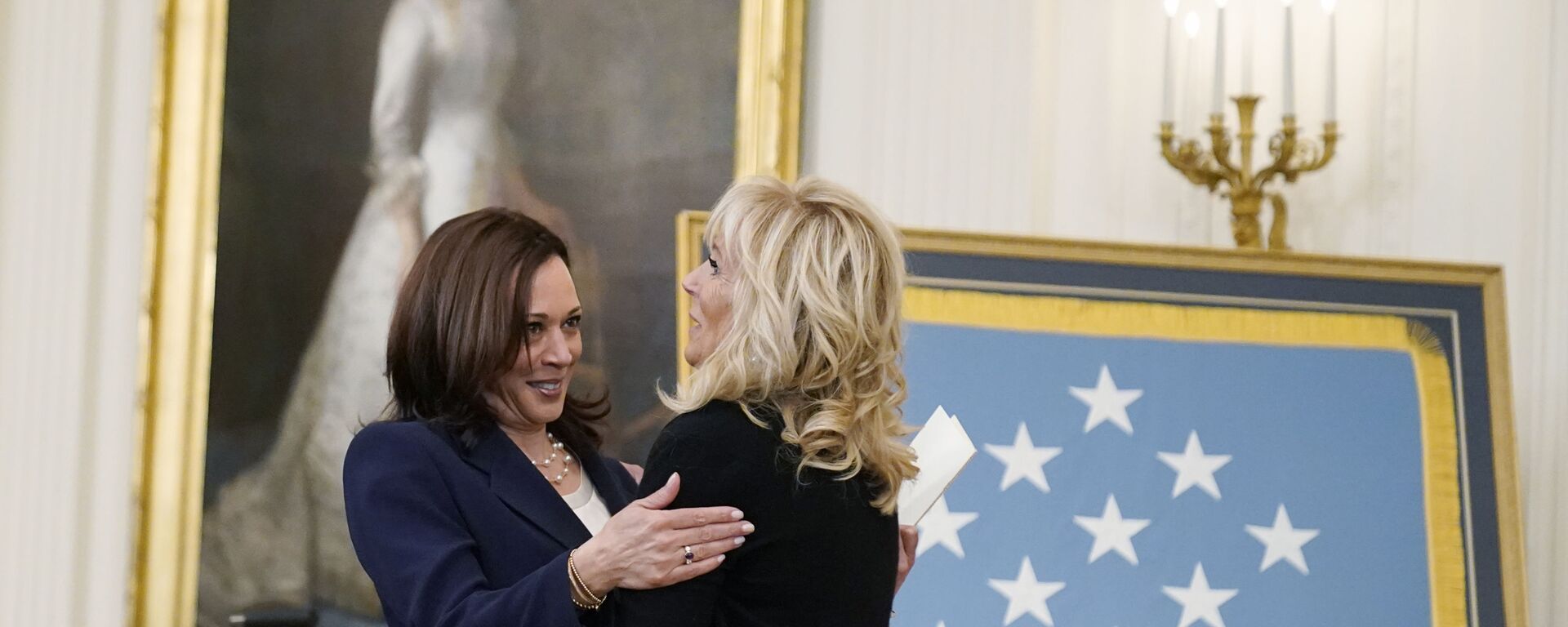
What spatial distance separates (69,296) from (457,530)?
76.5 inches

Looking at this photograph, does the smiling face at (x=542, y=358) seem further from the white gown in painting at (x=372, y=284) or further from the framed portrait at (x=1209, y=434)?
the white gown in painting at (x=372, y=284)

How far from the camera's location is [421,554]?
219 cm

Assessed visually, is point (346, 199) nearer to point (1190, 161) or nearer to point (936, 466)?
→ point (936, 466)

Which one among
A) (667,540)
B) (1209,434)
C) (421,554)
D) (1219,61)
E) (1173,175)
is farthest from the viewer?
(1173,175)

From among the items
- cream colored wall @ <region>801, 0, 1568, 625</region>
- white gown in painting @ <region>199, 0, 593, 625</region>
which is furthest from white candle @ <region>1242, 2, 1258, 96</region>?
white gown in painting @ <region>199, 0, 593, 625</region>

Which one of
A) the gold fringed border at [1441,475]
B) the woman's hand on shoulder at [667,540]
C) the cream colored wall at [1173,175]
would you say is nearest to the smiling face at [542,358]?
the woman's hand on shoulder at [667,540]

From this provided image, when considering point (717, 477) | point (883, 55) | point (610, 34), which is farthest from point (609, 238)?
point (717, 477)

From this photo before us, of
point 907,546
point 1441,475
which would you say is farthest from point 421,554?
point 1441,475

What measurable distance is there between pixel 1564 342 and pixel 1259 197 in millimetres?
949

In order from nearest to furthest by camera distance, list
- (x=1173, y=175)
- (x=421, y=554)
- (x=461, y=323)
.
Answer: (x=421, y=554) → (x=461, y=323) → (x=1173, y=175)

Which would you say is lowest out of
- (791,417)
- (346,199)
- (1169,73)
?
(791,417)

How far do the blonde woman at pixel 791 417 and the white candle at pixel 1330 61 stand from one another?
2410 millimetres

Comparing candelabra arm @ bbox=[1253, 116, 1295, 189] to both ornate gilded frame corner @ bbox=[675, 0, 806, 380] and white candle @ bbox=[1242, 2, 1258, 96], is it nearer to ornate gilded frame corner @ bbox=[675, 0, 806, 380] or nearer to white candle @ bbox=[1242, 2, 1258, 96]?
white candle @ bbox=[1242, 2, 1258, 96]

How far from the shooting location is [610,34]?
4.08m
